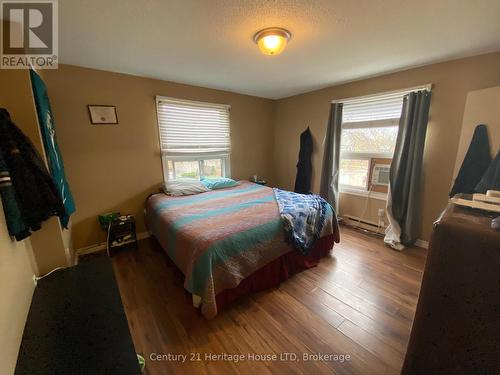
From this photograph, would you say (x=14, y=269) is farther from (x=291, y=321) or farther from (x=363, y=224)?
(x=363, y=224)

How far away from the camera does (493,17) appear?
1.50 m

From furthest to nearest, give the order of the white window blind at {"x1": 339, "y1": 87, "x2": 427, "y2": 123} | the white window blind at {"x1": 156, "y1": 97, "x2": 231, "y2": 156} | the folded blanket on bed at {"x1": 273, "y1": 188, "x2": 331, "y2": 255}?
the white window blind at {"x1": 156, "y1": 97, "x2": 231, "y2": 156}, the white window blind at {"x1": 339, "y1": 87, "x2": 427, "y2": 123}, the folded blanket on bed at {"x1": 273, "y1": 188, "x2": 331, "y2": 255}

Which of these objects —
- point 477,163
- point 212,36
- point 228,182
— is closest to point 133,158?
point 228,182

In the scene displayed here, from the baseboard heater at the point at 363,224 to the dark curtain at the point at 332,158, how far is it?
246 millimetres

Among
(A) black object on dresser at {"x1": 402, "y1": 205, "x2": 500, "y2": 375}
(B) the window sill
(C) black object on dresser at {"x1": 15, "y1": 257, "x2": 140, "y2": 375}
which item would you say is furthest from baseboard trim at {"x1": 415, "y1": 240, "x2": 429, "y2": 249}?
(C) black object on dresser at {"x1": 15, "y1": 257, "x2": 140, "y2": 375}

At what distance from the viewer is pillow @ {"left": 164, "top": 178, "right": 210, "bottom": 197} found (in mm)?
2948

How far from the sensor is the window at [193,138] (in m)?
3.08

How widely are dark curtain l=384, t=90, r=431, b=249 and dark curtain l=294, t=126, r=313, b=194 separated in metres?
1.36

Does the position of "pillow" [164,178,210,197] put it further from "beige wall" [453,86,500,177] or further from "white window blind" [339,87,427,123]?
"beige wall" [453,86,500,177]

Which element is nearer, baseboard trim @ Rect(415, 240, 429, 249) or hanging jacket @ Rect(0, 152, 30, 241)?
hanging jacket @ Rect(0, 152, 30, 241)

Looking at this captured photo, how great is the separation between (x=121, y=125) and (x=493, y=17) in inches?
149

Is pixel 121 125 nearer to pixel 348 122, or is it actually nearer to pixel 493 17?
pixel 348 122

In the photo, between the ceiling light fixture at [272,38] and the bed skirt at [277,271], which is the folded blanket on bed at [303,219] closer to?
the bed skirt at [277,271]

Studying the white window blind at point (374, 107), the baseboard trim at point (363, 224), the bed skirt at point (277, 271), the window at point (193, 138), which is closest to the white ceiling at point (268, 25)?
the white window blind at point (374, 107)
